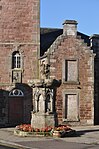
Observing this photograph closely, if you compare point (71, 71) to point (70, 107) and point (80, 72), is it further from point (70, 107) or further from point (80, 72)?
point (70, 107)

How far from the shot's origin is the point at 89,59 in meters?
29.5

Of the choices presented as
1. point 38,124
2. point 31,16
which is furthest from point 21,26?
point 38,124

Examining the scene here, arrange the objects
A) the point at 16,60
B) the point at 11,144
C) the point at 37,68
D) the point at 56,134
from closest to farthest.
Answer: the point at 11,144 → the point at 56,134 → the point at 37,68 → the point at 16,60

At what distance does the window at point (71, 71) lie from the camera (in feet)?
96.0

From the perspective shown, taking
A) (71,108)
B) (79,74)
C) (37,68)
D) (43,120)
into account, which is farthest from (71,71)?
(43,120)

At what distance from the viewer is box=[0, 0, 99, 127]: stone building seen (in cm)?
2894

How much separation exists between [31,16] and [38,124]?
1168cm

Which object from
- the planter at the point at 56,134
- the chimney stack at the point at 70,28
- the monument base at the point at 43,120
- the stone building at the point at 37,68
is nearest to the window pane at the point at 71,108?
the stone building at the point at 37,68

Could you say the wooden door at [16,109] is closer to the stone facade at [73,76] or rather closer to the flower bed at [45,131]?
the stone facade at [73,76]

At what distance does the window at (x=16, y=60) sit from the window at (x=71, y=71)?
3.83 m

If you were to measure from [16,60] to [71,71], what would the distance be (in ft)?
14.9

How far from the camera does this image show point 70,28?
29.7 metres

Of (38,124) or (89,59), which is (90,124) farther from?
(38,124)

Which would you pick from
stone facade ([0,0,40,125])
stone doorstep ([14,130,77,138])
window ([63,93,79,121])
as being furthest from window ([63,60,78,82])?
stone doorstep ([14,130,77,138])
